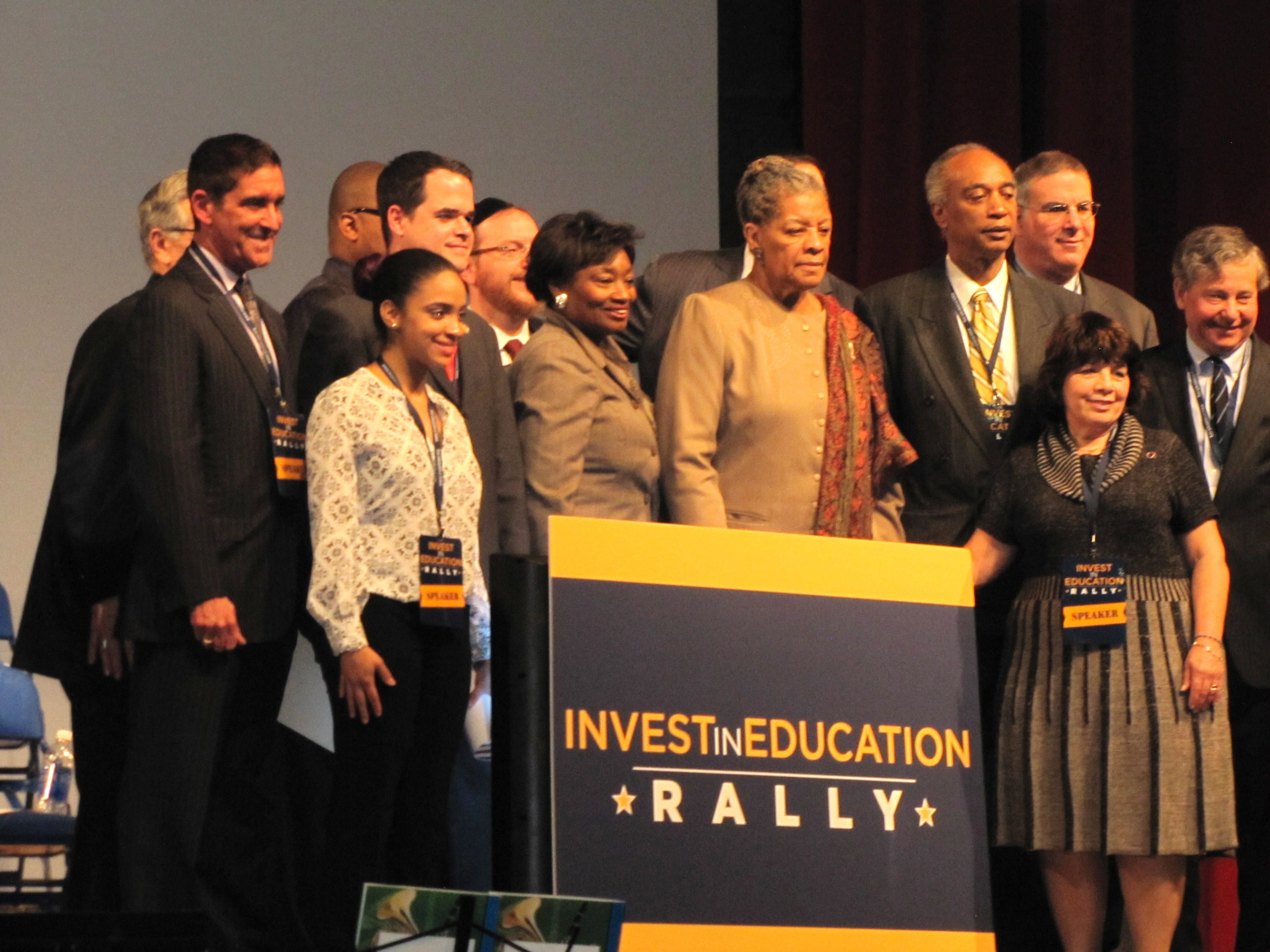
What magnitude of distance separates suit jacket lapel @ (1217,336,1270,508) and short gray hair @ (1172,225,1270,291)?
0.63ft

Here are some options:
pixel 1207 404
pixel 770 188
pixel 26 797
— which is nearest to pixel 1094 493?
pixel 1207 404

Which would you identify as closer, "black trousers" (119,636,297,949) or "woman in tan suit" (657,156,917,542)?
"black trousers" (119,636,297,949)

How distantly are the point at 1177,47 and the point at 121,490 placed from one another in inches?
167

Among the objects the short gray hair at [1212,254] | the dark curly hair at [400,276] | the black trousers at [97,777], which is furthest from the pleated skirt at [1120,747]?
the black trousers at [97,777]

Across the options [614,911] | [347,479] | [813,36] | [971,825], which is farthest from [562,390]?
[813,36]

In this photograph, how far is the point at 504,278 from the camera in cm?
441

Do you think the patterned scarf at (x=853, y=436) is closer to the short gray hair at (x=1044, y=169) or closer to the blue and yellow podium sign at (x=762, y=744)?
the blue and yellow podium sign at (x=762, y=744)

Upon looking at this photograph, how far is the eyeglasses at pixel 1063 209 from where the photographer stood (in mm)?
4387

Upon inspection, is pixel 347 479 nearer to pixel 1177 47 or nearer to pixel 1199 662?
pixel 1199 662

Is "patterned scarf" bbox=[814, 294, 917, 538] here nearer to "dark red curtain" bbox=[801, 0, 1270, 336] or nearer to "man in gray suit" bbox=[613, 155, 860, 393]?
"man in gray suit" bbox=[613, 155, 860, 393]

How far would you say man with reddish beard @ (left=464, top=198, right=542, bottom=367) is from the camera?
173 inches

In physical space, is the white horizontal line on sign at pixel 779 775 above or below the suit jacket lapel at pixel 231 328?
below

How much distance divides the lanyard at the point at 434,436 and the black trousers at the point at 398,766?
0.64 ft

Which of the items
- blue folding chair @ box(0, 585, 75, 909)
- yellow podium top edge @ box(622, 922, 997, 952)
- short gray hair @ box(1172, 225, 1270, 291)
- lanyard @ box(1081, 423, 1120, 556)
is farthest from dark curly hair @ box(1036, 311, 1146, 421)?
blue folding chair @ box(0, 585, 75, 909)
